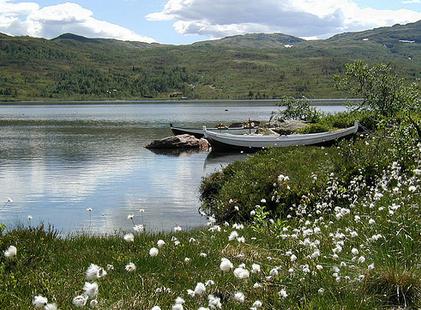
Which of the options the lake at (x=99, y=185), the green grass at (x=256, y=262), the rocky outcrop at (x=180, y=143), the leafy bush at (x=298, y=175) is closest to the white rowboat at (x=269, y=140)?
the lake at (x=99, y=185)

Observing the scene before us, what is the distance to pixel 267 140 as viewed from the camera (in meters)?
50.5

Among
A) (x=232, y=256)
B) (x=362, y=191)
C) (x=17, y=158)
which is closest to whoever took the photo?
(x=232, y=256)

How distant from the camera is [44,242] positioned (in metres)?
11.8

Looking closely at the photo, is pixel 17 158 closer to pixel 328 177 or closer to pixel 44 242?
pixel 328 177

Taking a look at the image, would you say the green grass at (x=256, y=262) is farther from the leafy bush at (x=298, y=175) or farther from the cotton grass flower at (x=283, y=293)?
the leafy bush at (x=298, y=175)

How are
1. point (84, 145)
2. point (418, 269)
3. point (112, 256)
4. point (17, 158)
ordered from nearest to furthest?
point (418, 269) → point (112, 256) → point (17, 158) → point (84, 145)

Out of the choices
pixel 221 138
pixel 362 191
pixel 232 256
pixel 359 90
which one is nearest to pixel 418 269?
pixel 232 256

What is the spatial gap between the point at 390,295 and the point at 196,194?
26.3 meters

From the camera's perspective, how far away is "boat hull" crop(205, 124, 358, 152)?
4784 cm

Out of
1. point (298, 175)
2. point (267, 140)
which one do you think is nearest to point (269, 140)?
point (267, 140)

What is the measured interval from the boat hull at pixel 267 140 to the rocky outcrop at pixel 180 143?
6251 mm

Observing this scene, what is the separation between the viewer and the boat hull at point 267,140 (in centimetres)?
4784

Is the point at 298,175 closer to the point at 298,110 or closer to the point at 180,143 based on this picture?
the point at 180,143

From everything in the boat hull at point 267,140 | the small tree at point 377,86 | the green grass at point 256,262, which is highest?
the small tree at point 377,86
